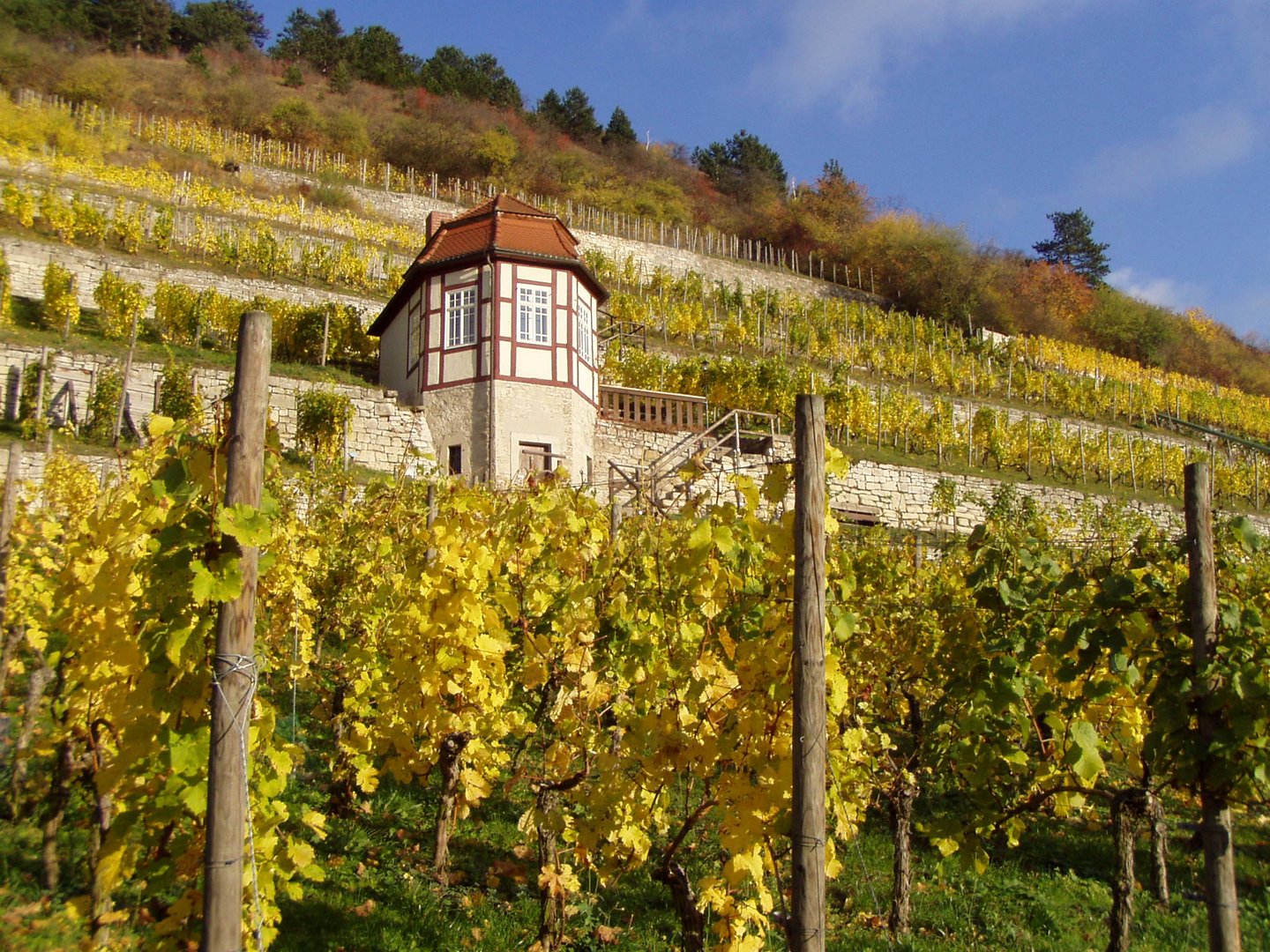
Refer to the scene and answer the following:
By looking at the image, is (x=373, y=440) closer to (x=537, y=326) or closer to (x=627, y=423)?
(x=537, y=326)

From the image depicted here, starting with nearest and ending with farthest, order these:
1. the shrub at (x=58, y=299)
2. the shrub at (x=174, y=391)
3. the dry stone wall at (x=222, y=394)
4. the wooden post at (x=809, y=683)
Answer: the wooden post at (x=809, y=683)
the dry stone wall at (x=222, y=394)
the shrub at (x=174, y=391)
the shrub at (x=58, y=299)

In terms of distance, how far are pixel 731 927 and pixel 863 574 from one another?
12.8ft

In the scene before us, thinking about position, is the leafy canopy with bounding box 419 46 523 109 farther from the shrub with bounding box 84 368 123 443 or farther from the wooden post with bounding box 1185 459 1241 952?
the wooden post with bounding box 1185 459 1241 952

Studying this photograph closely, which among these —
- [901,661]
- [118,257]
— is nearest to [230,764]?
[901,661]

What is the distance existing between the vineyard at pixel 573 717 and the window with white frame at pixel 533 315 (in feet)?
41.3

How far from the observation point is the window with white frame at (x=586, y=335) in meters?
21.8

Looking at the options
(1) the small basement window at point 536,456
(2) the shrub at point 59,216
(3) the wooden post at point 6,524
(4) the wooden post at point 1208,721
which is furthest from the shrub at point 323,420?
(4) the wooden post at point 1208,721

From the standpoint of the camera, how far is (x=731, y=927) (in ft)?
15.2

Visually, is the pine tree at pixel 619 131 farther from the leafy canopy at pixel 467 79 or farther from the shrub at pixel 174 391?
the shrub at pixel 174 391

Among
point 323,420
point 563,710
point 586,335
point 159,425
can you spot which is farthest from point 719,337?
point 159,425

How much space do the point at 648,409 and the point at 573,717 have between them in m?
17.9

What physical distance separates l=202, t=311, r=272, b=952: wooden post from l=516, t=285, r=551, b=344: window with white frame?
17.5 meters

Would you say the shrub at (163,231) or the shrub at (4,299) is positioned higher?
the shrub at (163,231)

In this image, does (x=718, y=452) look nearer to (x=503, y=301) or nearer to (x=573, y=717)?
(x=503, y=301)
